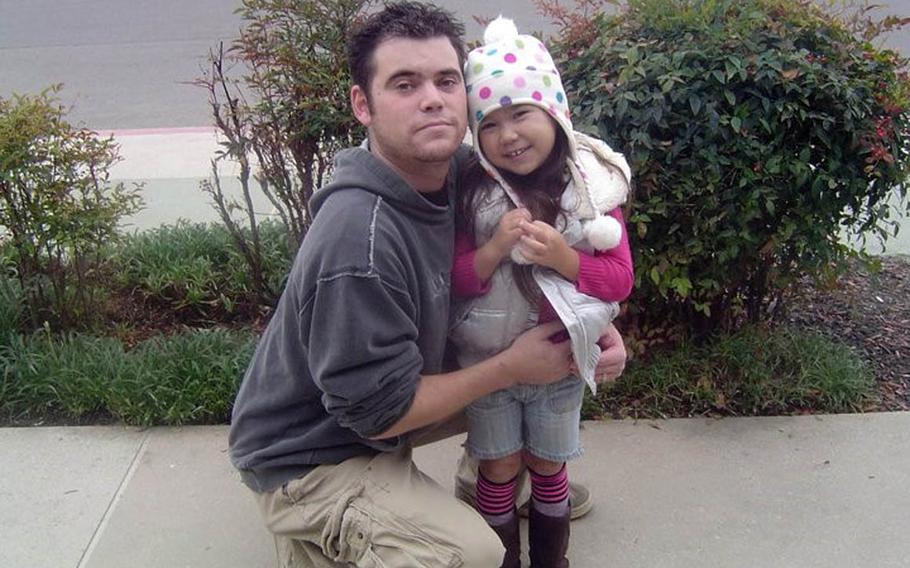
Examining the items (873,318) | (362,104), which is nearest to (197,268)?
(362,104)

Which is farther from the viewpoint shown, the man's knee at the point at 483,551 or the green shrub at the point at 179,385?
the green shrub at the point at 179,385

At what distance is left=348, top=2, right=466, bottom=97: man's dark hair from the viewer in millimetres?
2125

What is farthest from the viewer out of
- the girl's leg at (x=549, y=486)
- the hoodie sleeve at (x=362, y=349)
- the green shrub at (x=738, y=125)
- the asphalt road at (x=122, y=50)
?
the asphalt road at (x=122, y=50)

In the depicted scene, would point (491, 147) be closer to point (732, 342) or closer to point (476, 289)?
point (476, 289)

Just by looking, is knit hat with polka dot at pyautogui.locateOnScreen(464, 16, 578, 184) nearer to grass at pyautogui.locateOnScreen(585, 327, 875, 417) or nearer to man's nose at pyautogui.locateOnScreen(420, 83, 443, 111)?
man's nose at pyautogui.locateOnScreen(420, 83, 443, 111)

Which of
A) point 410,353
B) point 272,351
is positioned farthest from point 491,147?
point 272,351

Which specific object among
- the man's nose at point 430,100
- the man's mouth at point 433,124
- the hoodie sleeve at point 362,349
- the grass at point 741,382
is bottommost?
the grass at point 741,382

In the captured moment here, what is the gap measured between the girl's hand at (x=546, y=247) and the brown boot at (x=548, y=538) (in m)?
0.74

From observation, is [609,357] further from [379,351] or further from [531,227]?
[379,351]

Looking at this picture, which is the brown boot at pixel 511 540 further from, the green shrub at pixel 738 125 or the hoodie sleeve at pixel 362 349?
the green shrub at pixel 738 125

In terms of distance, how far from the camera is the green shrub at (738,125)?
3.11 metres

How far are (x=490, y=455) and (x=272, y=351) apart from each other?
2.05 ft

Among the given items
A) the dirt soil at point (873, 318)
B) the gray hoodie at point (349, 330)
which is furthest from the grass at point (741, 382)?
the gray hoodie at point (349, 330)

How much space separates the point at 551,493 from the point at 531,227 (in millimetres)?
800
